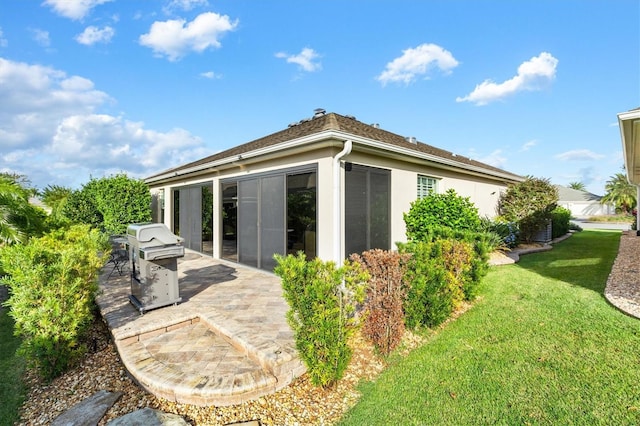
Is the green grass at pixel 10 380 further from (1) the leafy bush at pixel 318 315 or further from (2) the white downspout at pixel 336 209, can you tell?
(2) the white downspout at pixel 336 209

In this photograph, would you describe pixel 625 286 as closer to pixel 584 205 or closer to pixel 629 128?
pixel 629 128

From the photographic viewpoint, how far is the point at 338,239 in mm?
6781

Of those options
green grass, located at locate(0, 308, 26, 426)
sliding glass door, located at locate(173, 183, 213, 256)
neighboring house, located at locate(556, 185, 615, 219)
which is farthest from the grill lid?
neighboring house, located at locate(556, 185, 615, 219)

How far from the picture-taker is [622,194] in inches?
1580

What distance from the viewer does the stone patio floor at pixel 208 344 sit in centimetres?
312

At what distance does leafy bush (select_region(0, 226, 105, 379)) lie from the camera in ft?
11.6

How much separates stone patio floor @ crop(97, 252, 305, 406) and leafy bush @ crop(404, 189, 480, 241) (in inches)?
180

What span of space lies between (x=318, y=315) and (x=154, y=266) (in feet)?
11.9

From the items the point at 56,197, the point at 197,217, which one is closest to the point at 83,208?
the point at 56,197

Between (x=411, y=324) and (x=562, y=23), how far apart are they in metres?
11.3

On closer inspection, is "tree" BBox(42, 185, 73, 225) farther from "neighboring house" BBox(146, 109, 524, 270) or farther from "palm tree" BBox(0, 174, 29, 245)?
"palm tree" BBox(0, 174, 29, 245)

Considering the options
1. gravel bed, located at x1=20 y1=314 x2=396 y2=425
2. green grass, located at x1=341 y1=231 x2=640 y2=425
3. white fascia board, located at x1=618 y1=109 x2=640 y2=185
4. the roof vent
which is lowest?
gravel bed, located at x1=20 y1=314 x2=396 y2=425

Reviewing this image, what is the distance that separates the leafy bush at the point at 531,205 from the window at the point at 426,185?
5.84 metres

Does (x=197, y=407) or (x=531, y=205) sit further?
(x=531, y=205)
